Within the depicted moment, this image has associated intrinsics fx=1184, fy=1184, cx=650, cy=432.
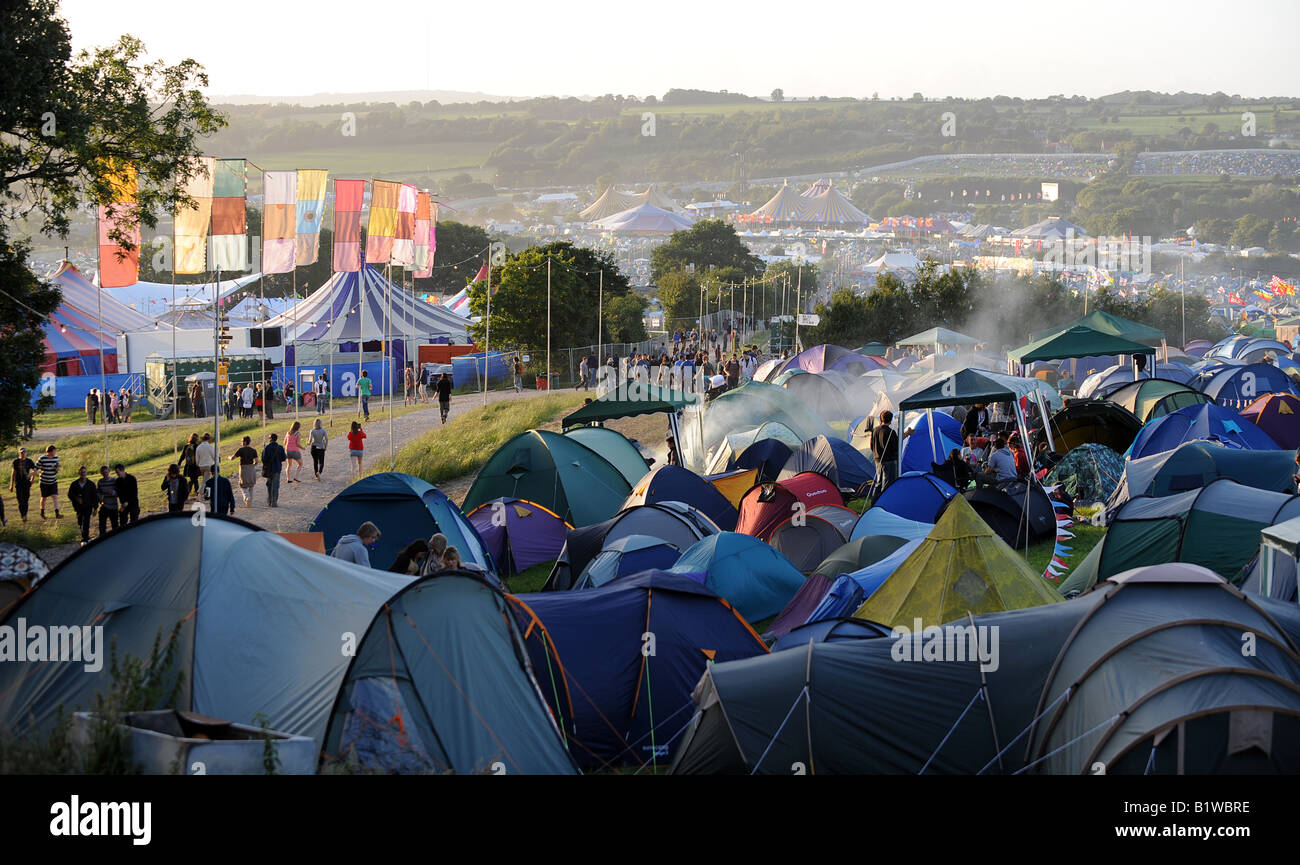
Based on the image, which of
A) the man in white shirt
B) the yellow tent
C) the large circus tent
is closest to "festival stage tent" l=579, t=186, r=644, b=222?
the large circus tent

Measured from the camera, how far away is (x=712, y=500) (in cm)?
1480

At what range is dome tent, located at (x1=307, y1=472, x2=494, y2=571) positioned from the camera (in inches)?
497

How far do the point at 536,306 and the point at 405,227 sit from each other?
10.8 m

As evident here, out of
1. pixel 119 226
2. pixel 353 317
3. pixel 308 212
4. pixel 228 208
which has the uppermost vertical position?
pixel 308 212

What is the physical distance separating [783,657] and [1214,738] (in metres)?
2.36

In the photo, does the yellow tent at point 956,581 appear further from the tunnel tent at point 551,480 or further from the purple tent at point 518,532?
the tunnel tent at point 551,480

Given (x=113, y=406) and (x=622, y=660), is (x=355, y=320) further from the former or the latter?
(x=622, y=660)

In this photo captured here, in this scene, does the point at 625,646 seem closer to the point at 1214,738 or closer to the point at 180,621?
the point at 180,621

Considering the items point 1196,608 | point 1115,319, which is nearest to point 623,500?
point 1196,608

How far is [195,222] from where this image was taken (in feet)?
62.5

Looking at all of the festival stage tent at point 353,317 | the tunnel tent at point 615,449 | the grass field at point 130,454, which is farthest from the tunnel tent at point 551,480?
the festival stage tent at point 353,317

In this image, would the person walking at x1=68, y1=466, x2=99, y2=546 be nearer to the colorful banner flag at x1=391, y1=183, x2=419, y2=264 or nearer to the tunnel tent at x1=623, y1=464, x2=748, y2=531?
the tunnel tent at x1=623, y1=464, x2=748, y2=531

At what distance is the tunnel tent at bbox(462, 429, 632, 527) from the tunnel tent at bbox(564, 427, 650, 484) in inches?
17.8

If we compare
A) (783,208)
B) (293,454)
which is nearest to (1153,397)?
(293,454)
